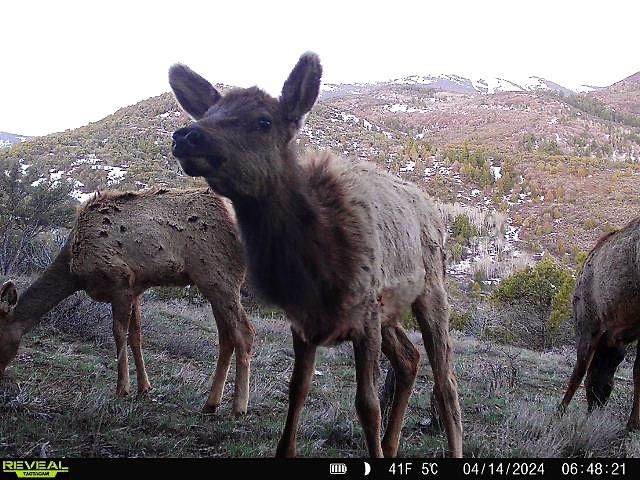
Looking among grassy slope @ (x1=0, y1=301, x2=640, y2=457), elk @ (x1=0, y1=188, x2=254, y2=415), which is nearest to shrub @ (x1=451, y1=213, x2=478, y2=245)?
grassy slope @ (x1=0, y1=301, x2=640, y2=457)

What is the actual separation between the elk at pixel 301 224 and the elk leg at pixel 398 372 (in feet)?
0.48

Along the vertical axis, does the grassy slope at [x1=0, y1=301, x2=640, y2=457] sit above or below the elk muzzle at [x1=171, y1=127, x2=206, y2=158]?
below

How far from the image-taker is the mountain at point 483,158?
3497 cm

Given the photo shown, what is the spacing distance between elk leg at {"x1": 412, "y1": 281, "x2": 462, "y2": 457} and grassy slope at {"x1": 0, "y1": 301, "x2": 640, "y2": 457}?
15.7 inches

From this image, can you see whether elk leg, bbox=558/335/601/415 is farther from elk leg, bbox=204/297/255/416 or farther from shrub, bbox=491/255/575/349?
shrub, bbox=491/255/575/349

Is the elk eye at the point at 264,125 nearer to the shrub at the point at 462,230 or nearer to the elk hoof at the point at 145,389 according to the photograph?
the elk hoof at the point at 145,389

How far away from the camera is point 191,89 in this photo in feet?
14.0

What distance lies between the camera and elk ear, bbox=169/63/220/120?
167 inches

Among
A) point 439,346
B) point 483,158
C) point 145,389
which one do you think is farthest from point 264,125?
point 483,158

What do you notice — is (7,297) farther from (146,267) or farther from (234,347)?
(234,347)

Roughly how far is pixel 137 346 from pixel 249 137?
385 cm

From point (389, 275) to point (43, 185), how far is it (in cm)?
1414
